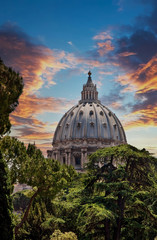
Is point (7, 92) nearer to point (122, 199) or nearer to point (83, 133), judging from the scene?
point (122, 199)

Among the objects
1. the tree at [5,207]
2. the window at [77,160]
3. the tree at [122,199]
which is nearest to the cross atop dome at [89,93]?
the window at [77,160]

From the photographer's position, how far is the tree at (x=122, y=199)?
1645 centimetres

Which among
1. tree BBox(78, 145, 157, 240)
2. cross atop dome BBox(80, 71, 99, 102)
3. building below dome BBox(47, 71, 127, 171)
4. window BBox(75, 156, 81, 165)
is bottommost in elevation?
tree BBox(78, 145, 157, 240)

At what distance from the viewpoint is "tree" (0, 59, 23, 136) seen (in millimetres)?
→ 11219

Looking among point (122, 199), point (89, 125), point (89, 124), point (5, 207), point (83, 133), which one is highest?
point (89, 124)

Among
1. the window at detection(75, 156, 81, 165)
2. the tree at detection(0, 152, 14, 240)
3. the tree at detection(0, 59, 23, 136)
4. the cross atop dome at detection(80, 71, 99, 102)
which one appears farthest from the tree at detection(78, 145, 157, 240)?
the cross atop dome at detection(80, 71, 99, 102)

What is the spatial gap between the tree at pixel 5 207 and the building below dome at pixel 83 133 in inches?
2652

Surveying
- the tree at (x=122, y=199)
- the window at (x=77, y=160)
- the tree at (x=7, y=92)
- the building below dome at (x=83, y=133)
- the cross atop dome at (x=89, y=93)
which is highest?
the cross atop dome at (x=89, y=93)

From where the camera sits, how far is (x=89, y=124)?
87625 mm

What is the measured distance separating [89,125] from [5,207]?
75514mm

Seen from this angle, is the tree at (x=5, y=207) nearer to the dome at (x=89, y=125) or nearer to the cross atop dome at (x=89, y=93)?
the dome at (x=89, y=125)

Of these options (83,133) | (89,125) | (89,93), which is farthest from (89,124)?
(89,93)

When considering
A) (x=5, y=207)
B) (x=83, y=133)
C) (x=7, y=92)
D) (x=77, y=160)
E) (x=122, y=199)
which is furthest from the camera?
(x=83, y=133)

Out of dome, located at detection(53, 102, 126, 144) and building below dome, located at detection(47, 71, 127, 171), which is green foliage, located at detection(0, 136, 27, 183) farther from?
dome, located at detection(53, 102, 126, 144)
